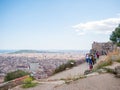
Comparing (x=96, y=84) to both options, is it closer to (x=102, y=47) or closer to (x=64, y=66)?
(x=64, y=66)

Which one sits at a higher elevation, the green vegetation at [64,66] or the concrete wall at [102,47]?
the concrete wall at [102,47]

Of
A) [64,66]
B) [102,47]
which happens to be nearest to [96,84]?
[64,66]

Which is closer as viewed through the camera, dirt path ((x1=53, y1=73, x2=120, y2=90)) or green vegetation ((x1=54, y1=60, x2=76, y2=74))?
dirt path ((x1=53, y1=73, x2=120, y2=90))

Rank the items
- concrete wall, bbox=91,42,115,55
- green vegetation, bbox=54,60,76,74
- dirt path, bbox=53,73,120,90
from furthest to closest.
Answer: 1. concrete wall, bbox=91,42,115,55
2. green vegetation, bbox=54,60,76,74
3. dirt path, bbox=53,73,120,90

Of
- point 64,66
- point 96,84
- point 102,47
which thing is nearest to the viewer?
point 96,84

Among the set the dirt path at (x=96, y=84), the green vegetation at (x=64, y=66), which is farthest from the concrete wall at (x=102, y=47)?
the dirt path at (x=96, y=84)

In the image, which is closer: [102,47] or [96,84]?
[96,84]

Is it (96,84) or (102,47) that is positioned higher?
(102,47)

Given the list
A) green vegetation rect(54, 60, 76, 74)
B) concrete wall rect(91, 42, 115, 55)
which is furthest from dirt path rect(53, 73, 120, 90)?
concrete wall rect(91, 42, 115, 55)

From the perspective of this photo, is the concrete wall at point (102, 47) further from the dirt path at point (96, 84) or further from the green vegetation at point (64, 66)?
the dirt path at point (96, 84)

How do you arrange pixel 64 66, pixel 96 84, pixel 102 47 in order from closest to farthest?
pixel 96 84
pixel 64 66
pixel 102 47

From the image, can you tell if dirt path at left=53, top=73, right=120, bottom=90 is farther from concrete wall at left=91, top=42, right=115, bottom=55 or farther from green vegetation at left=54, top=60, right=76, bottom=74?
concrete wall at left=91, top=42, right=115, bottom=55

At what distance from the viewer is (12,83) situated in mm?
12383

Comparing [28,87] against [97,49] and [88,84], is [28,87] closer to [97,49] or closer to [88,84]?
[88,84]
